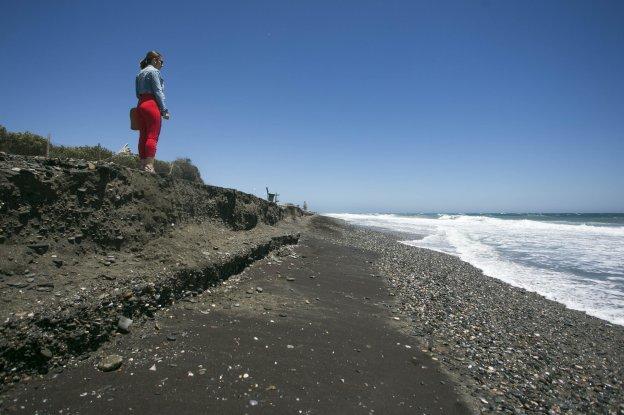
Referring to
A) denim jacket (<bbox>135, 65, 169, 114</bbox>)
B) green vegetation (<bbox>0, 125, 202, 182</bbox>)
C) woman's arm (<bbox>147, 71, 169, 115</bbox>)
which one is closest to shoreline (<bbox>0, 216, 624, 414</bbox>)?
woman's arm (<bbox>147, 71, 169, 115</bbox>)

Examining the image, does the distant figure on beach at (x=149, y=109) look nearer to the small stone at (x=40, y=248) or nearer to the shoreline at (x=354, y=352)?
the small stone at (x=40, y=248)

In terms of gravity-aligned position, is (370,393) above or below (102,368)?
below

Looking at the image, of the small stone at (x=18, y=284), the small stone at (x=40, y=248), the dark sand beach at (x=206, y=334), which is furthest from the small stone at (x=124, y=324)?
the small stone at (x=40, y=248)

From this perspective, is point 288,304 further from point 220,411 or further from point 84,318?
point 84,318

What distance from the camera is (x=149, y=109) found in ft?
19.8

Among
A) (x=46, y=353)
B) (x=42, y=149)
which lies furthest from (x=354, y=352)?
(x=42, y=149)

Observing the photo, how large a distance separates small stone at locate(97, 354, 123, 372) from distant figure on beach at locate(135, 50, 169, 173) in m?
3.59

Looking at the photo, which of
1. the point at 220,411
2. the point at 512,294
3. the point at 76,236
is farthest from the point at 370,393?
the point at 512,294

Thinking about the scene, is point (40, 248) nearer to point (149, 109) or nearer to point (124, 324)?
point (124, 324)

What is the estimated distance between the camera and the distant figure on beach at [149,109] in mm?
6062

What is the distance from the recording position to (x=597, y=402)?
464cm

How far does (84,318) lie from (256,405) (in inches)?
91.2

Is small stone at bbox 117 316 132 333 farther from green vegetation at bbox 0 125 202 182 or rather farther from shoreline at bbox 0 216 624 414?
green vegetation at bbox 0 125 202 182

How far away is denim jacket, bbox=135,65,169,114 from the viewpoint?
19.9 ft
